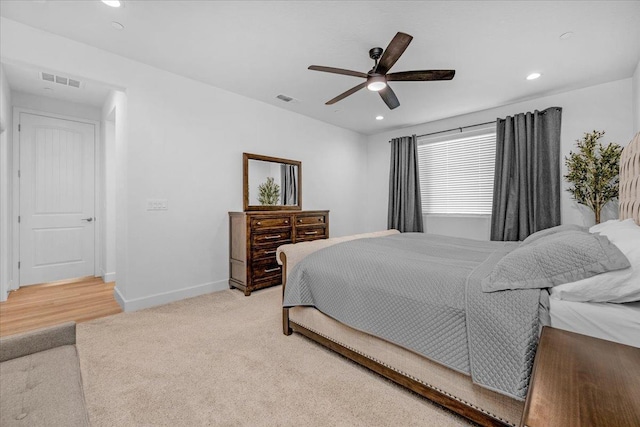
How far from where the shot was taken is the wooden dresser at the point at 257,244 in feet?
11.3

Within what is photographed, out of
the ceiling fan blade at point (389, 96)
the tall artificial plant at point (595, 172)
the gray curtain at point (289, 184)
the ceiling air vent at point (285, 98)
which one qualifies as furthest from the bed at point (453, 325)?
the ceiling air vent at point (285, 98)

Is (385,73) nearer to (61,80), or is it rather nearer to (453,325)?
(453,325)

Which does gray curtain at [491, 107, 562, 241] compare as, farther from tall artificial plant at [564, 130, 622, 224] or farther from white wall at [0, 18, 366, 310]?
white wall at [0, 18, 366, 310]

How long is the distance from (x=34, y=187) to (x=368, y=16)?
478 centimetres

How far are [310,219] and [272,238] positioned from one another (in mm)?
768

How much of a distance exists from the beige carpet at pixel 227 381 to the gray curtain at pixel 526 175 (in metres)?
3.24

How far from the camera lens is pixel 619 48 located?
2.61m

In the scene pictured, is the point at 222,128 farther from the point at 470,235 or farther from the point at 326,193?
the point at 470,235

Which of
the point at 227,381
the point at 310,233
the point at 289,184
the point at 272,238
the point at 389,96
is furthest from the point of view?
the point at 289,184

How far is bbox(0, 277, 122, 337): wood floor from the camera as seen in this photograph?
2662 mm

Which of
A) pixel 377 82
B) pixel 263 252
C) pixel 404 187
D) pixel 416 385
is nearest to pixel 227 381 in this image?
pixel 416 385

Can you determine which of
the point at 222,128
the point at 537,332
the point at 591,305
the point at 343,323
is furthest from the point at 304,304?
the point at 222,128

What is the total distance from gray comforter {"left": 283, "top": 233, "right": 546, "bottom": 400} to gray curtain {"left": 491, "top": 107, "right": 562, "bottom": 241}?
2.11m

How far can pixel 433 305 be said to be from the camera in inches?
56.9
